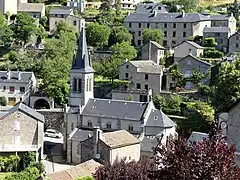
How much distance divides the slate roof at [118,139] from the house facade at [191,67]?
14129mm

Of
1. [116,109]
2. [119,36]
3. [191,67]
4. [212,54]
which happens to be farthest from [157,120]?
[119,36]

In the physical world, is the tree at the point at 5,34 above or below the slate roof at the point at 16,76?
above

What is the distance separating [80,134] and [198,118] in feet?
30.2

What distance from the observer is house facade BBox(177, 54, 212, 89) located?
155ft

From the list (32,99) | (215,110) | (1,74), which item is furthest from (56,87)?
(215,110)

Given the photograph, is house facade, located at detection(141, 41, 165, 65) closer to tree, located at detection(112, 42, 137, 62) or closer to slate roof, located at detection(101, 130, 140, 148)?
tree, located at detection(112, 42, 137, 62)

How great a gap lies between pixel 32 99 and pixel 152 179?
3776cm

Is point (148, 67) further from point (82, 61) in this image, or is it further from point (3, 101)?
point (3, 101)

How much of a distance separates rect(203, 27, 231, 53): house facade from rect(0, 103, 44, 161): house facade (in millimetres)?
26128

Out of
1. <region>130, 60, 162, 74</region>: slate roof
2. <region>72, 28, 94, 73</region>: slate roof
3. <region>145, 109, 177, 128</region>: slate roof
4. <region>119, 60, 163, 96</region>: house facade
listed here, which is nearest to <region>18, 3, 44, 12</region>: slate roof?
<region>119, 60, 163, 96</region>: house facade

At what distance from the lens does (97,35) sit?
191ft

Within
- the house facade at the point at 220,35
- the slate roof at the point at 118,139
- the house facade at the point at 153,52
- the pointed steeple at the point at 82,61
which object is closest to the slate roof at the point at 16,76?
the house facade at the point at 153,52

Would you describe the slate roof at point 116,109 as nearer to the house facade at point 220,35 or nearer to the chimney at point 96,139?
the chimney at point 96,139

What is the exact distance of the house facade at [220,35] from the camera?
56.2m
